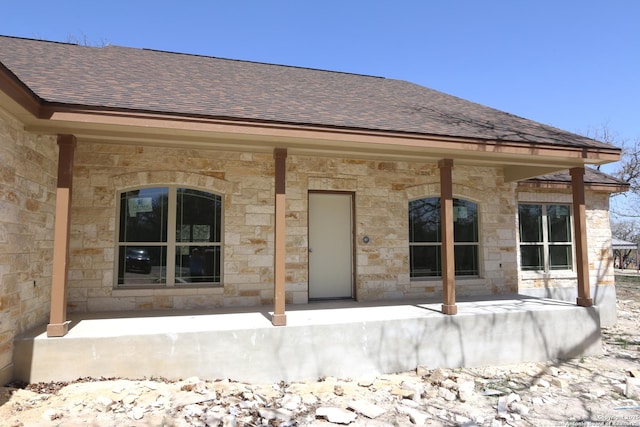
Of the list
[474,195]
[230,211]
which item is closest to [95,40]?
[230,211]

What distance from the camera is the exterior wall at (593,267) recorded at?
27.8ft

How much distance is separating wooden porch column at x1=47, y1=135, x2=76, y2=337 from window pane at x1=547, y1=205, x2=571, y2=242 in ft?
29.7

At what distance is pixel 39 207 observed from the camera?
15.9 feet

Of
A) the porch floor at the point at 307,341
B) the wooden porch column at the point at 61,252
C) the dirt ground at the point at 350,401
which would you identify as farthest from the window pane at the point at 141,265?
the dirt ground at the point at 350,401

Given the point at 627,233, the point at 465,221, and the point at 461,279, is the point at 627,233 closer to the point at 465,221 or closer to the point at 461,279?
the point at 465,221

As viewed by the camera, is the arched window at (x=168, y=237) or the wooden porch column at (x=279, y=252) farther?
the arched window at (x=168, y=237)

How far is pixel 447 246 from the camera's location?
5.86 m

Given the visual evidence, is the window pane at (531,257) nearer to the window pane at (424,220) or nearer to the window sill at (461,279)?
the window sill at (461,279)

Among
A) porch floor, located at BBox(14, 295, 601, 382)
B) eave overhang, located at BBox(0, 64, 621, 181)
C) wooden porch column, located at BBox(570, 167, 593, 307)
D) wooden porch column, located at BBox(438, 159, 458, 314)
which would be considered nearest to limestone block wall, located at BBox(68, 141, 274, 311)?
porch floor, located at BBox(14, 295, 601, 382)

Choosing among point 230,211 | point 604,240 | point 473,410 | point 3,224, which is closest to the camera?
point 3,224

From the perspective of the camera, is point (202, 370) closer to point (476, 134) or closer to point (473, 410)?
point (473, 410)

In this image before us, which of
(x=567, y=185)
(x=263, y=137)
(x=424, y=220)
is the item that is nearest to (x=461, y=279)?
(x=424, y=220)

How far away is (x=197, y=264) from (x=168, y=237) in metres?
0.61

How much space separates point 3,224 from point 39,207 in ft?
2.94
